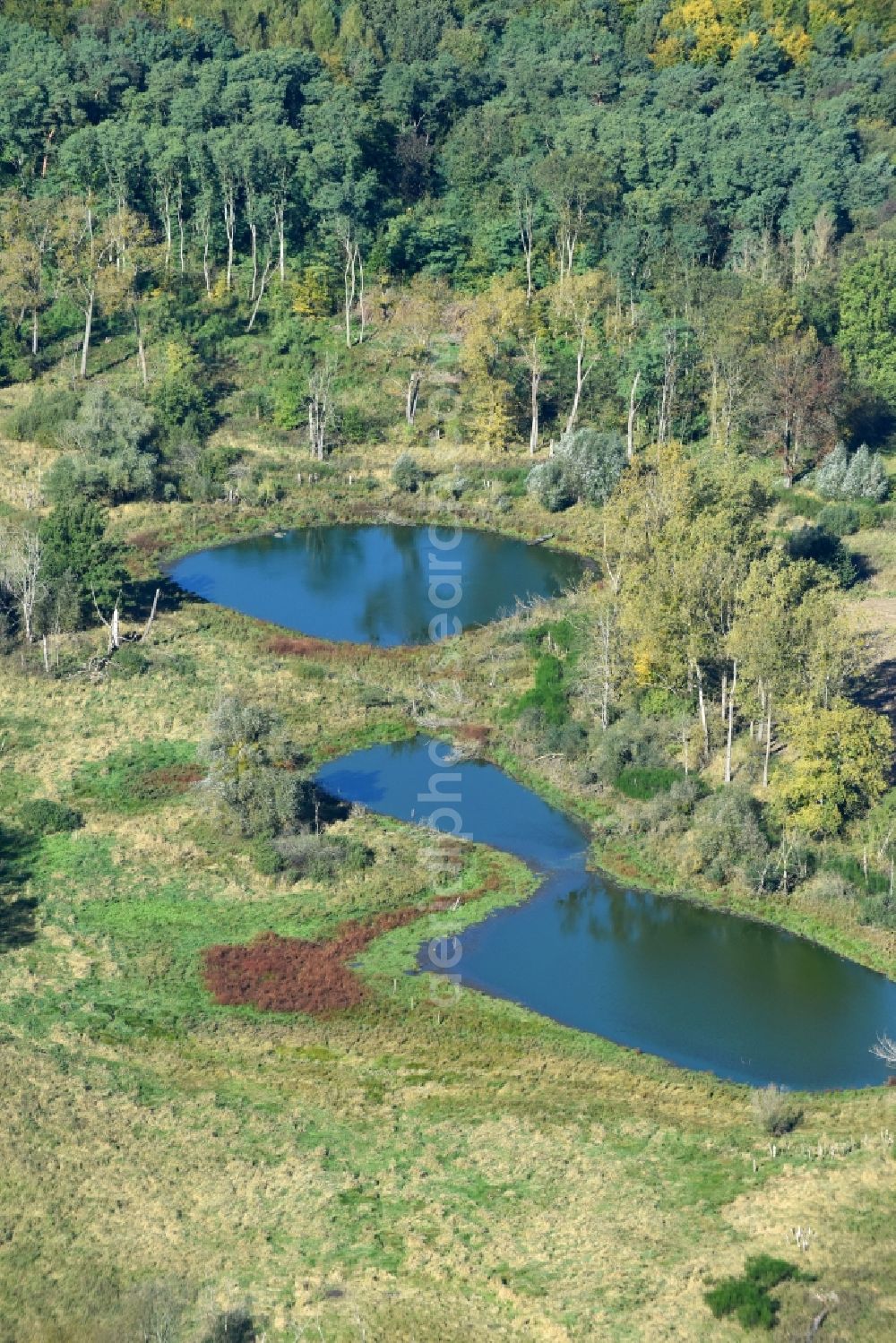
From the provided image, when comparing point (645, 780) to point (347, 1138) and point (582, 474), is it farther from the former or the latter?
point (582, 474)

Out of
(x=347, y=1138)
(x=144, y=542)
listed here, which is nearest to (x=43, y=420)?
(x=144, y=542)

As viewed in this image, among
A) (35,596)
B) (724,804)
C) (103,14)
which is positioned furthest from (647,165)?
(724,804)

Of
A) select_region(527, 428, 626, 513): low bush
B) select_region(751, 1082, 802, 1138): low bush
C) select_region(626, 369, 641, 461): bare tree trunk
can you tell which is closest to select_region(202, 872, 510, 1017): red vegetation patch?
select_region(751, 1082, 802, 1138): low bush

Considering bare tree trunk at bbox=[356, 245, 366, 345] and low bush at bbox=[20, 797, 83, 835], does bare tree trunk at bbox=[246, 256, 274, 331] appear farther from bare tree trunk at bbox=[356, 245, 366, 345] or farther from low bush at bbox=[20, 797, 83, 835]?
low bush at bbox=[20, 797, 83, 835]

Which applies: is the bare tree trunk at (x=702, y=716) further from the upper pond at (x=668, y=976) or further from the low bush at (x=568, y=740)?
the upper pond at (x=668, y=976)

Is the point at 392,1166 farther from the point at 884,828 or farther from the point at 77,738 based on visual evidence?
the point at 77,738
